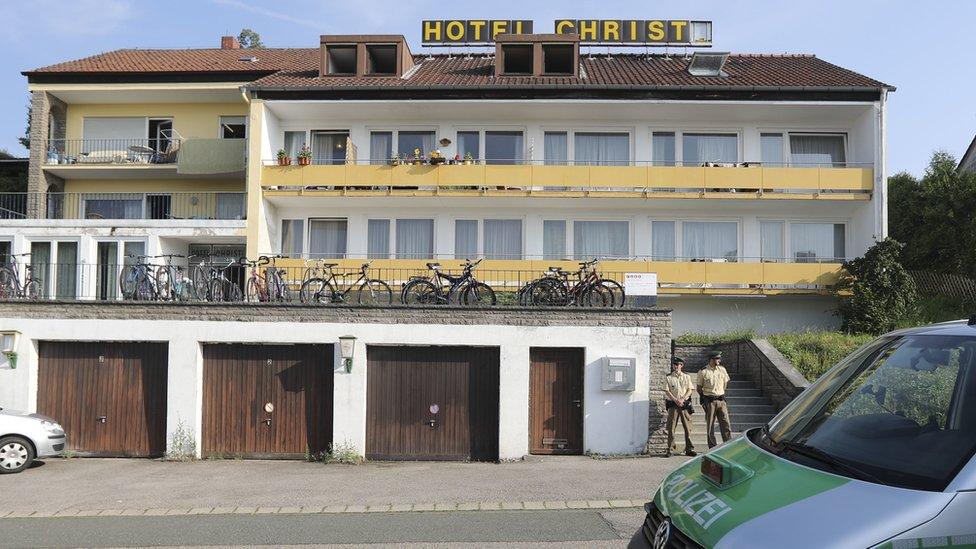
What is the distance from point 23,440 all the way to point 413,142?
14.9 m

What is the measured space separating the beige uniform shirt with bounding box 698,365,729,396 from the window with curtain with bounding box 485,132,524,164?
40.1 ft

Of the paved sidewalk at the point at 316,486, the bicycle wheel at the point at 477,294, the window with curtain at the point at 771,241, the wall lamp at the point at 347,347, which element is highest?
the window with curtain at the point at 771,241

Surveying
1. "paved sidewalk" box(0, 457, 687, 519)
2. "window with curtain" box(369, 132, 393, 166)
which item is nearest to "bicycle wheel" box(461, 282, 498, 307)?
"paved sidewalk" box(0, 457, 687, 519)

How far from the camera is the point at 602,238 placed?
25172mm

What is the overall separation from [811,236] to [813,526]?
79.8 ft

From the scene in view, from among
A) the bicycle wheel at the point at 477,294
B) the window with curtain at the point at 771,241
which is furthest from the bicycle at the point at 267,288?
the window with curtain at the point at 771,241

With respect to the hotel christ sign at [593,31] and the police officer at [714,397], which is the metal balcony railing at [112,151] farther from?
the police officer at [714,397]

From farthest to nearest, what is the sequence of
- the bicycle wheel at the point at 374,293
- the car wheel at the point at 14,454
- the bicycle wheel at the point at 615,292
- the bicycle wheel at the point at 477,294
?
the bicycle wheel at the point at 615,292
the bicycle wheel at the point at 477,294
the bicycle wheel at the point at 374,293
the car wheel at the point at 14,454

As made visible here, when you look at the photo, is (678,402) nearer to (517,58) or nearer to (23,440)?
(23,440)

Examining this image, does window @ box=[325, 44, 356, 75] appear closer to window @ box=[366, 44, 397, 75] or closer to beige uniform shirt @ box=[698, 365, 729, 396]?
window @ box=[366, 44, 397, 75]

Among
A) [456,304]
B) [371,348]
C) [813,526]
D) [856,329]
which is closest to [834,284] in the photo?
[856,329]

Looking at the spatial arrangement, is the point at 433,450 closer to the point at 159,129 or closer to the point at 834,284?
the point at 834,284

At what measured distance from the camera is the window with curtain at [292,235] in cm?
2572

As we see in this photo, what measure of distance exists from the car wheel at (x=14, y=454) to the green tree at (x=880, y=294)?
20.1m
